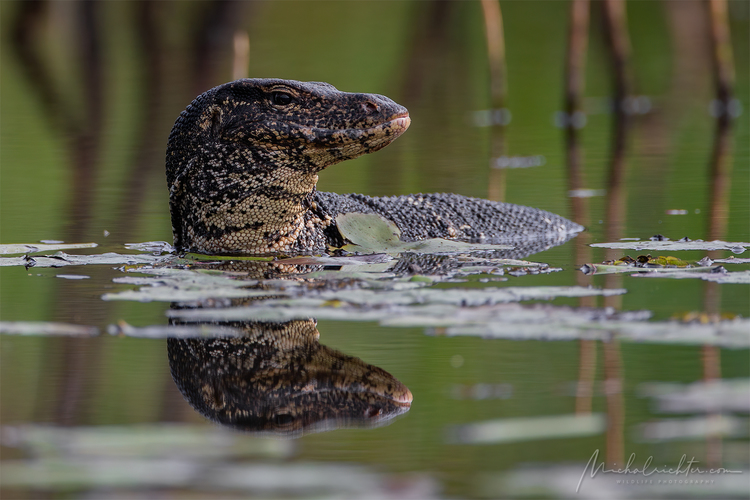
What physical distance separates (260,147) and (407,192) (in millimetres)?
3890

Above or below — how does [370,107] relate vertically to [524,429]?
above

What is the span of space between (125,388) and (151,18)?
127ft

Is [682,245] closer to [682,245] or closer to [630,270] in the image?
[682,245]

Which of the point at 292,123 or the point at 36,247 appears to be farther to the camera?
the point at 36,247

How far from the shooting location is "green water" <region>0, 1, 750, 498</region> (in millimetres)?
3607

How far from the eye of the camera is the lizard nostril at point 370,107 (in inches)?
270

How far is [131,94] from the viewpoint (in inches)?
A: 853

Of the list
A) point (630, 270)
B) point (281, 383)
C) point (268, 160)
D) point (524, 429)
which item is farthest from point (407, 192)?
point (524, 429)

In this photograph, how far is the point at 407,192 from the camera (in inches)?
428

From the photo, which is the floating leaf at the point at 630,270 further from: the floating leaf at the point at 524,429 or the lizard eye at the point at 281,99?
the floating leaf at the point at 524,429

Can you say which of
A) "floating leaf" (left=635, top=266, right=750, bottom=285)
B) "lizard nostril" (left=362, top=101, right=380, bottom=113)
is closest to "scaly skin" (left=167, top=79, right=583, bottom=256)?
"lizard nostril" (left=362, top=101, right=380, bottom=113)

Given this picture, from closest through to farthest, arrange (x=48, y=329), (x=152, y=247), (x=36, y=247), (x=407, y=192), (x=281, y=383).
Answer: (x=281, y=383) < (x=48, y=329) < (x=36, y=247) < (x=152, y=247) < (x=407, y=192)

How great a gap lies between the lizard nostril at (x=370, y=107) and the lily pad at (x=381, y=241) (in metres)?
0.99

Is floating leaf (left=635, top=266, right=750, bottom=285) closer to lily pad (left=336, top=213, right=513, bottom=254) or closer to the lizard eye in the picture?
lily pad (left=336, top=213, right=513, bottom=254)
